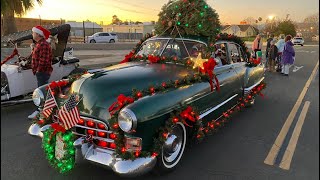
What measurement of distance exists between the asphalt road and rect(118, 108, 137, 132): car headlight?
61 cm

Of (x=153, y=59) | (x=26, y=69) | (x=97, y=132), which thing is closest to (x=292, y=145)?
(x=153, y=59)

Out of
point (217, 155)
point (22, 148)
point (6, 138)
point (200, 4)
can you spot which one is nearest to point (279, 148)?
point (217, 155)

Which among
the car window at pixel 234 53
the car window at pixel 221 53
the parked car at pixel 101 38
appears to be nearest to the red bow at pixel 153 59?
the car window at pixel 221 53

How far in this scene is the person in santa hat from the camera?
6148mm

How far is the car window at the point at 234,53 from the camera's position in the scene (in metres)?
5.86

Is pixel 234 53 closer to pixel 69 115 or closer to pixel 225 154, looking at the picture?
pixel 225 154

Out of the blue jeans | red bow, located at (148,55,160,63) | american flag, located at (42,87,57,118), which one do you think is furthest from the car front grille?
the blue jeans

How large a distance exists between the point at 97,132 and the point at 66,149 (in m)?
0.37

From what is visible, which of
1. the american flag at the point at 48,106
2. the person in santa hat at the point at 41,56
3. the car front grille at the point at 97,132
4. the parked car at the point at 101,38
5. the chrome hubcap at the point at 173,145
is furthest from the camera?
the parked car at the point at 101,38

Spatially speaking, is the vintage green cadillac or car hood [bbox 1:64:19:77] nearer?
the vintage green cadillac

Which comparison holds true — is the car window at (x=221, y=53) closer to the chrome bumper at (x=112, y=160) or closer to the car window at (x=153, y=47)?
the car window at (x=153, y=47)

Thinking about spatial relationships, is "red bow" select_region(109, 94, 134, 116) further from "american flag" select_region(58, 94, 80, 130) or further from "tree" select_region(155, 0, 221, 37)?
"tree" select_region(155, 0, 221, 37)

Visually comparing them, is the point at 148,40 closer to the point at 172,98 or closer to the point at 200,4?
the point at 200,4

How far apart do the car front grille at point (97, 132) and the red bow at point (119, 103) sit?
19 cm
